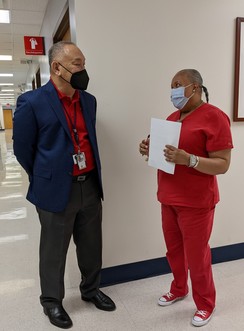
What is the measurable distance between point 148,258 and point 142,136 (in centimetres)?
97

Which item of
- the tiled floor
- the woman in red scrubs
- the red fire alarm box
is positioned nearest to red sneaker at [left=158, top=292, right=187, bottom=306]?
the tiled floor

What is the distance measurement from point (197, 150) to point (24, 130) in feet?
3.11

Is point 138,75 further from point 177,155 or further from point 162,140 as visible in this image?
point 177,155

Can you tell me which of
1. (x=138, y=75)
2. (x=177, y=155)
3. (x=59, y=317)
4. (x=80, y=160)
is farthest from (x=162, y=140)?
(x=59, y=317)

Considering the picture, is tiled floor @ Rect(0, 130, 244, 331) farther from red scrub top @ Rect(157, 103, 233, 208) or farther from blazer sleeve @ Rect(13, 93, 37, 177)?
blazer sleeve @ Rect(13, 93, 37, 177)

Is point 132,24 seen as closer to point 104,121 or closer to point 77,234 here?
point 104,121

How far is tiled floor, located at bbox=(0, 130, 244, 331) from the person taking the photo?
176 centimetres

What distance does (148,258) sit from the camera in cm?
232

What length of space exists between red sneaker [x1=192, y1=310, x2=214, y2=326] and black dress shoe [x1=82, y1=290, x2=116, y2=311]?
520mm

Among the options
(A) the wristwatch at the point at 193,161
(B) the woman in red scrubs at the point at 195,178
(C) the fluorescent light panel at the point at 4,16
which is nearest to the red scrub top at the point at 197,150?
(B) the woman in red scrubs at the point at 195,178

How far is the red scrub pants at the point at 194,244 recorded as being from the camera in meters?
1.66

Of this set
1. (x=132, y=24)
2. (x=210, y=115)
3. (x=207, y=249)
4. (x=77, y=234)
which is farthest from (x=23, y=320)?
(x=132, y=24)

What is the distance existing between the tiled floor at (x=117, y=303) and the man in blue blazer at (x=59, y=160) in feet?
0.39

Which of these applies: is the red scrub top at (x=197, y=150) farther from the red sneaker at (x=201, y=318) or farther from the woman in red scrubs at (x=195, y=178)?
the red sneaker at (x=201, y=318)
